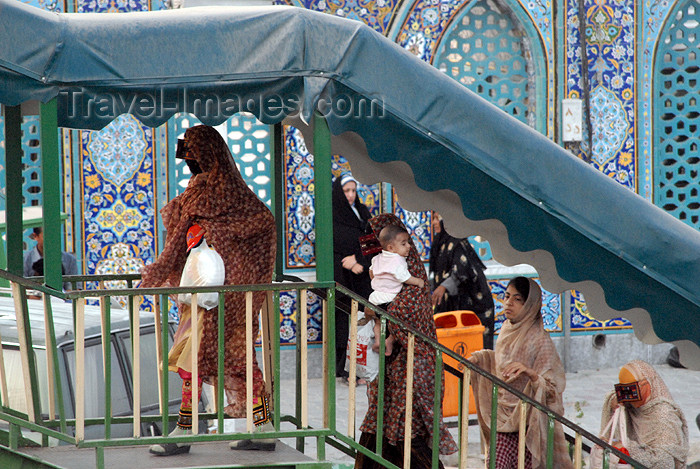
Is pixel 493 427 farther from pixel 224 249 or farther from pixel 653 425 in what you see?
pixel 224 249

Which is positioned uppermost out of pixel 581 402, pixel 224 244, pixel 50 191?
pixel 50 191

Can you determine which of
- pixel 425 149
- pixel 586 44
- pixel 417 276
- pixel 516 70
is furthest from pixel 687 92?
pixel 425 149

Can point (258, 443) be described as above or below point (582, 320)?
above

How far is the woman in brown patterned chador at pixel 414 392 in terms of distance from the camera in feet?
15.2

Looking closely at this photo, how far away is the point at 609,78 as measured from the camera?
348 inches

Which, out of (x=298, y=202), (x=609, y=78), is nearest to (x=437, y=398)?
(x=298, y=202)

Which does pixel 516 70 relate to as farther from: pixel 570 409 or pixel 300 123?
pixel 300 123

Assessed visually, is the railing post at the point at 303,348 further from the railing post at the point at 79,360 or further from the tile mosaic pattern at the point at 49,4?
the tile mosaic pattern at the point at 49,4

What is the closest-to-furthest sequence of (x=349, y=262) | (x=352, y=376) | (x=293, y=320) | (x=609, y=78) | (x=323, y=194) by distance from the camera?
(x=323, y=194) < (x=352, y=376) < (x=349, y=262) < (x=293, y=320) < (x=609, y=78)

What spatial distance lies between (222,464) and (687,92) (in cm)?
683

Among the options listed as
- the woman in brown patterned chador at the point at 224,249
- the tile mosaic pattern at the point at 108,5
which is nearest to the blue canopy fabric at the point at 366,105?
the woman in brown patterned chador at the point at 224,249

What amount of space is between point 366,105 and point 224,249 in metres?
0.82

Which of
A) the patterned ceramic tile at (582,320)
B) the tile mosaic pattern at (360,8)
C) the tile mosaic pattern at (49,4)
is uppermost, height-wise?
the tile mosaic pattern at (360,8)

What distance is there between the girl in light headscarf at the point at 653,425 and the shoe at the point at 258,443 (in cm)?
166
